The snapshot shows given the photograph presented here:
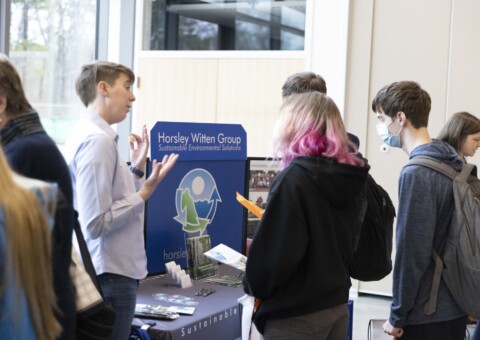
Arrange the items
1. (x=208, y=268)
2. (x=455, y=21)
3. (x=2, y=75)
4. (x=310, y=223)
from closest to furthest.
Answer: (x=2, y=75)
(x=310, y=223)
(x=208, y=268)
(x=455, y=21)

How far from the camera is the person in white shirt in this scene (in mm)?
2375

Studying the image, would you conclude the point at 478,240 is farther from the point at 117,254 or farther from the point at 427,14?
the point at 427,14

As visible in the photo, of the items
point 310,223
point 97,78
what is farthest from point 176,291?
point 310,223

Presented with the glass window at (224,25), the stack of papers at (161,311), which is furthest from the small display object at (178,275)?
the glass window at (224,25)

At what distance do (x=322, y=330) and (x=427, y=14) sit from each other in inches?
164

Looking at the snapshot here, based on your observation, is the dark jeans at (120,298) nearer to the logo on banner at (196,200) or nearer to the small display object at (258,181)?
the logo on banner at (196,200)

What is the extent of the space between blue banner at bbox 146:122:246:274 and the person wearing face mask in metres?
1.23

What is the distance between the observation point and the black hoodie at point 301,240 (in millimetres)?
1976

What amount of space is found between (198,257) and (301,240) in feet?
4.75

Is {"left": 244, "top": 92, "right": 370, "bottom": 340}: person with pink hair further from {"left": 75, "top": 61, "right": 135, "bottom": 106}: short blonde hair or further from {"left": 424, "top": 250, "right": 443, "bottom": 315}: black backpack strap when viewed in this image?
{"left": 75, "top": 61, "right": 135, "bottom": 106}: short blonde hair

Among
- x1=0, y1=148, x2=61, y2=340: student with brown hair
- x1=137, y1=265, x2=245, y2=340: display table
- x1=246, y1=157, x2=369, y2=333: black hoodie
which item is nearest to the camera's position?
x1=0, y1=148, x2=61, y2=340: student with brown hair

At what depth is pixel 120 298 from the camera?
242 cm

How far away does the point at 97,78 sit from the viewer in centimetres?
260

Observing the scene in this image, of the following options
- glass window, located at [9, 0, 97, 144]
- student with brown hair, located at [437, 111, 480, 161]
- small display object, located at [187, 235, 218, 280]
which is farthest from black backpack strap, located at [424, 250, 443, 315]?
glass window, located at [9, 0, 97, 144]
